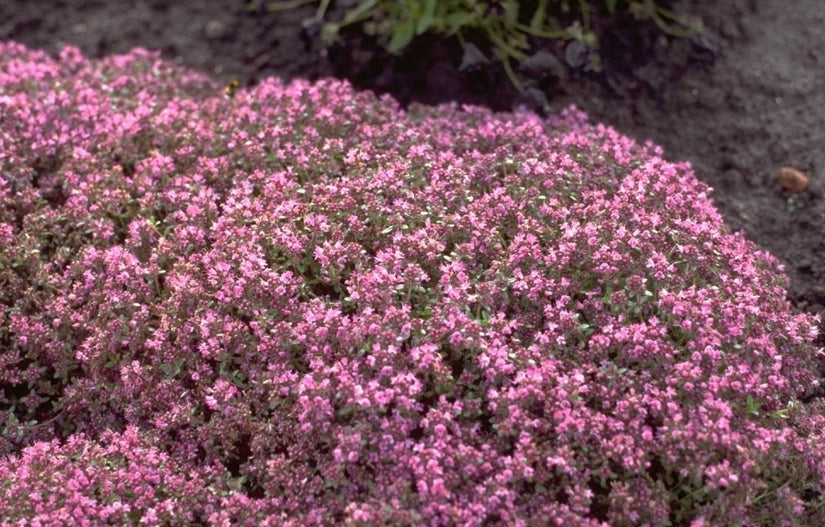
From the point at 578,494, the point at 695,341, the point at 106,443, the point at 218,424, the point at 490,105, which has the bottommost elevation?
the point at 106,443

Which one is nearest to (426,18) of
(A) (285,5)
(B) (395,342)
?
(A) (285,5)

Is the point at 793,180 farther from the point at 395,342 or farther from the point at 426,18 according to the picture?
the point at 395,342

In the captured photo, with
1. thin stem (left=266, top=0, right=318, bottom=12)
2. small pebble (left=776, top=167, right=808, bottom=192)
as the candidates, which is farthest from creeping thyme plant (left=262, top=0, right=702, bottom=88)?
small pebble (left=776, top=167, right=808, bottom=192)

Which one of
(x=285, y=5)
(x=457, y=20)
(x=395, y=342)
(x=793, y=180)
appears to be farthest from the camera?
(x=285, y=5)

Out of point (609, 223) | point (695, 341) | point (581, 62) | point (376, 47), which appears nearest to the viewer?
point (695, 341)

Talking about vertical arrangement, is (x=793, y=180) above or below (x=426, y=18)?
below

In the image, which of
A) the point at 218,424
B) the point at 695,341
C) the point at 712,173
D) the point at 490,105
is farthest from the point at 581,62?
the point at 218,424

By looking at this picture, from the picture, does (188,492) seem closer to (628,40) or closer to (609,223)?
(609,223)
